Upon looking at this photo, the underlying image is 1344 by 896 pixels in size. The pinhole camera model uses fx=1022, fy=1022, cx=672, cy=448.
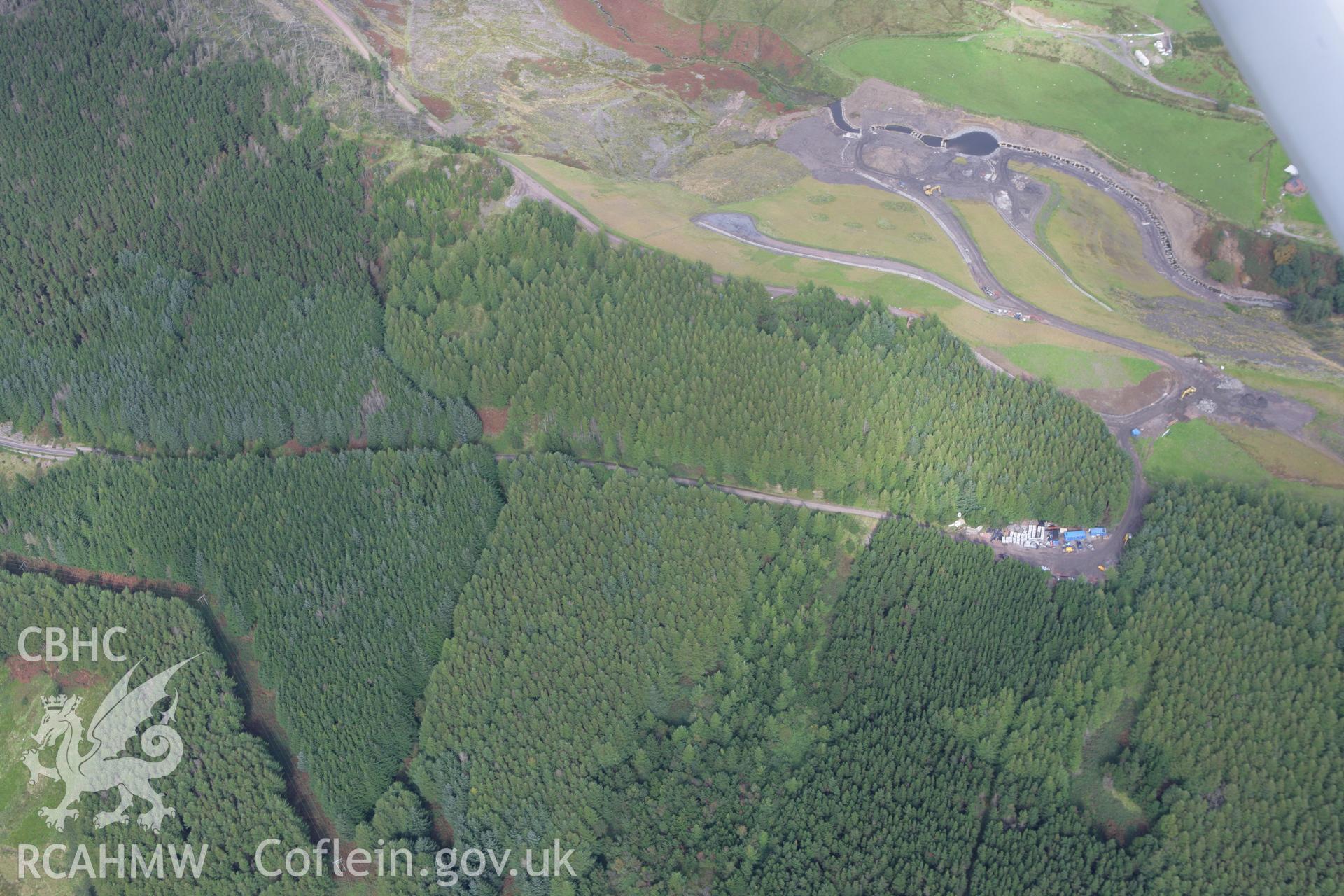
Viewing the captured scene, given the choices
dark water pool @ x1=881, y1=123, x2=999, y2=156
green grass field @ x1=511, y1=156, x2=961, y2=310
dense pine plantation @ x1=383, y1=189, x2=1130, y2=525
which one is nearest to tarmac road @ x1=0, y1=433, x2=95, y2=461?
dense pine plantation @ x1=383, y1=189, x2=1130, y2=525

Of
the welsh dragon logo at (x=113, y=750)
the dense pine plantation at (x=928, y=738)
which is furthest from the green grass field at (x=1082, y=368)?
the welsh dragon logo at (x=113, y=750)

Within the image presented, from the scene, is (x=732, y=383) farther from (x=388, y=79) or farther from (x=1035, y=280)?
(x=388, y=79)

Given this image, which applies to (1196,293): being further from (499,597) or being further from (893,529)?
(499,597)

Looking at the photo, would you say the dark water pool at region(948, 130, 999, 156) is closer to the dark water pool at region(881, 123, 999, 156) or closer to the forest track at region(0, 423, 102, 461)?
the dark water pool at region(881, 123, 999, 156)

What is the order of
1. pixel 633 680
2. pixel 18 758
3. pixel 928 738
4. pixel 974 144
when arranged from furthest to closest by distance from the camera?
pixel 974 144
pixel 18 758
pixel 633 680
pixel 928 738

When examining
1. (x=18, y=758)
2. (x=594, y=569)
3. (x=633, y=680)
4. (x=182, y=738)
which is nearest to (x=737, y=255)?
(x=594, y=569)

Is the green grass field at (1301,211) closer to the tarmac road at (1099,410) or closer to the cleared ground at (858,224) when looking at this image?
the tarmac road at (1099,410)

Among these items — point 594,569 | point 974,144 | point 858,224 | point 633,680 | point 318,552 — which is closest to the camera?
point 633,680
